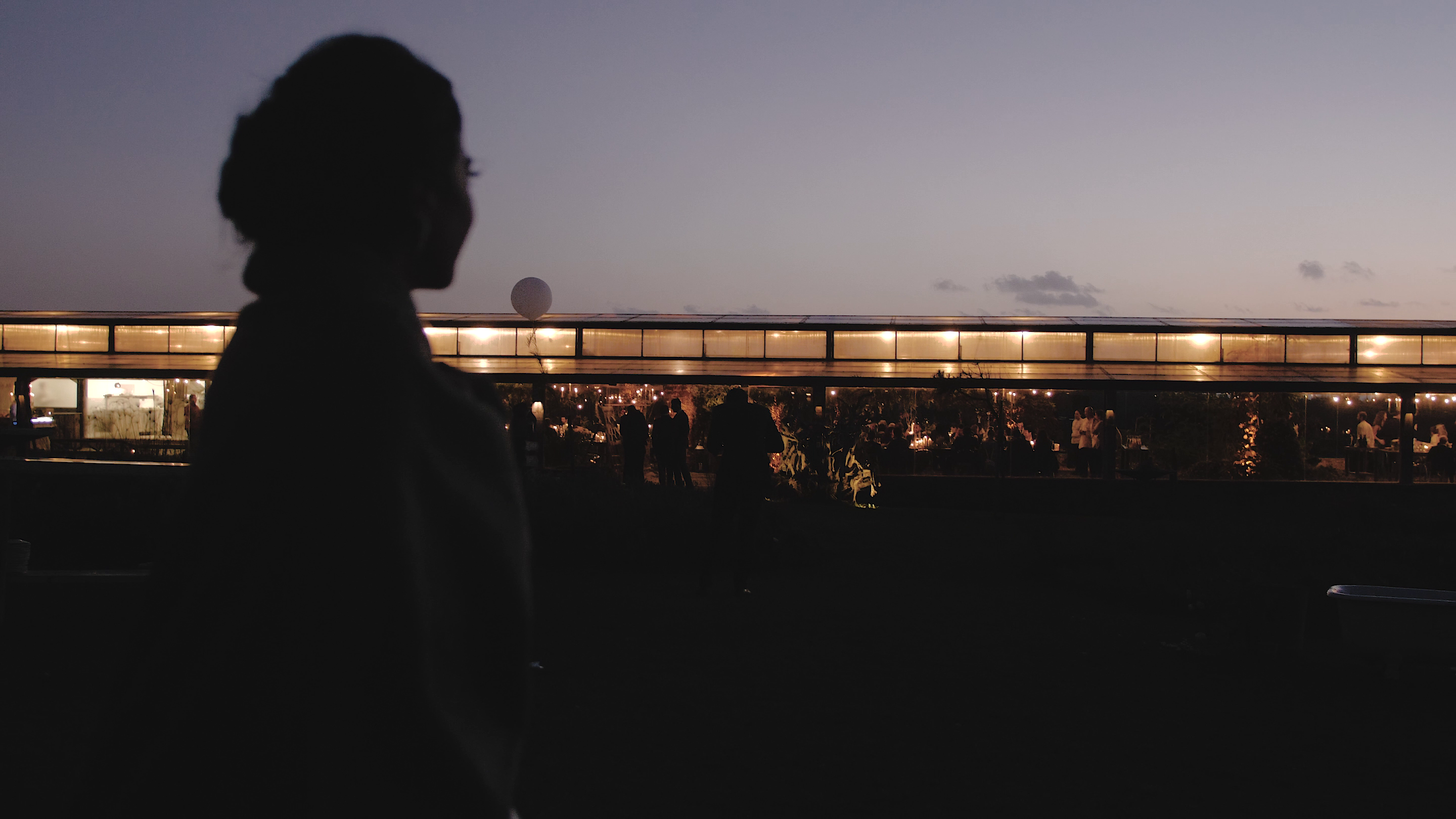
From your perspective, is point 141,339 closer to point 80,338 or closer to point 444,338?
point 80,338

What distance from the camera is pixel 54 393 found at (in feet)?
77.1

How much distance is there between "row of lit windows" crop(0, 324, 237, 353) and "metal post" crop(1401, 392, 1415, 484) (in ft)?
84.3

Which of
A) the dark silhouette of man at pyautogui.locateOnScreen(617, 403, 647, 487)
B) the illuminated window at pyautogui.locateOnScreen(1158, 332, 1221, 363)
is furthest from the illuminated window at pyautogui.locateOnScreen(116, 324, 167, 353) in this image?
the illuminated window at pyautogui.locateOnScreen(1158, 332, 1221, 363)

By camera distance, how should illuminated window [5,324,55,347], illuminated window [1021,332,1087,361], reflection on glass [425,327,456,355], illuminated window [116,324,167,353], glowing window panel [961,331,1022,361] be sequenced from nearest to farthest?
illuminated window [1021,332,1087,361] → glowing window panel [961,331,1022,361] → reflection on glass [425,327,456,355] → illuminated window [116,324,167,353] → illuminated window [5,324,55,347]

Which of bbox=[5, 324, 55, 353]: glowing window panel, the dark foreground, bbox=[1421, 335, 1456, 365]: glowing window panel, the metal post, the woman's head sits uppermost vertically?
bbox=[5, 324, 55, 353]: glowing window panel

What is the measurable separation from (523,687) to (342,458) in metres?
0.24

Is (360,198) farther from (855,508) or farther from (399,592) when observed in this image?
(855,508)

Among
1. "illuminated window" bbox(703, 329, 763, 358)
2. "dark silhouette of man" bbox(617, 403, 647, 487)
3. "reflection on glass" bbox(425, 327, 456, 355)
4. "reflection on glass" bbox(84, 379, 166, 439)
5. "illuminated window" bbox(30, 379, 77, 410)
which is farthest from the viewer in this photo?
"reflection on glass" bbox(425, 327, 456, 355)

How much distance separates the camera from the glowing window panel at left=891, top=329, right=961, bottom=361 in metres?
25.6

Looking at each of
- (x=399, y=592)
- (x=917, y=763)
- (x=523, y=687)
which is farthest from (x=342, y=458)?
(x=917, y=763)

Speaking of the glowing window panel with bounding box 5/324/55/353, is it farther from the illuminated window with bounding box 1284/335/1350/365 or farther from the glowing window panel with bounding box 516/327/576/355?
the illuminated window with bounding box 1284/335/1350/365

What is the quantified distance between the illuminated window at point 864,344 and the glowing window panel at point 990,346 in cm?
170

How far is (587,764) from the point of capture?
448 cm

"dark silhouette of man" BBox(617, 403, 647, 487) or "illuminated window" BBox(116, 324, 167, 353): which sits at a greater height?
"illuminated window" BBox(116, 324, 167, 353)
